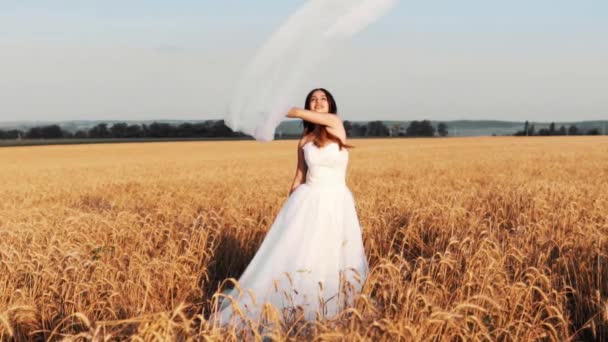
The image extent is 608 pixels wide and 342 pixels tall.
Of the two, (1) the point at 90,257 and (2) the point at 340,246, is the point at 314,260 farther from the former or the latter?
(1) the point at 90,257

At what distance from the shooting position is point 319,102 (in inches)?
216

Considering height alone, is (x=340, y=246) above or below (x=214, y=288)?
above

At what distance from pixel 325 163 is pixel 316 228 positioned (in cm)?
58

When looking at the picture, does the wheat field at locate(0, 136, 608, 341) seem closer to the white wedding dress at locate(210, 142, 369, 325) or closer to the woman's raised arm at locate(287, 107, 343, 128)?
the white wedding dress at locate(210, 142, 369, 325)

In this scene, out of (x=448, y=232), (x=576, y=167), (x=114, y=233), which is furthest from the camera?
(x=576, y=167)

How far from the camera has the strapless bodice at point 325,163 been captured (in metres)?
5.50

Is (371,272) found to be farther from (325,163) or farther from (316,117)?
(316,117)

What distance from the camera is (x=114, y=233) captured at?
6863mm

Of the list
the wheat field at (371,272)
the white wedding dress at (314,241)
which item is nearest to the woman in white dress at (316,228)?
the white wedding dress at (314,241)

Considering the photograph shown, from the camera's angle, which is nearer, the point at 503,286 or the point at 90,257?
the point at 503,286

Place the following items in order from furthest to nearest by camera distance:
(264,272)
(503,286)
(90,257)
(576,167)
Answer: (576,167) → (90,257) → (264,272) → (503,286)

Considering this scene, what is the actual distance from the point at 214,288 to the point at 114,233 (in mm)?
1394

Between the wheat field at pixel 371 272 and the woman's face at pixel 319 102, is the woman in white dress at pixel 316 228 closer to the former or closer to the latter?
the woman's face at pixel 319 102

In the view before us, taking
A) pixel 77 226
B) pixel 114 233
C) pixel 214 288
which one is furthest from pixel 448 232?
pixel 77 226
